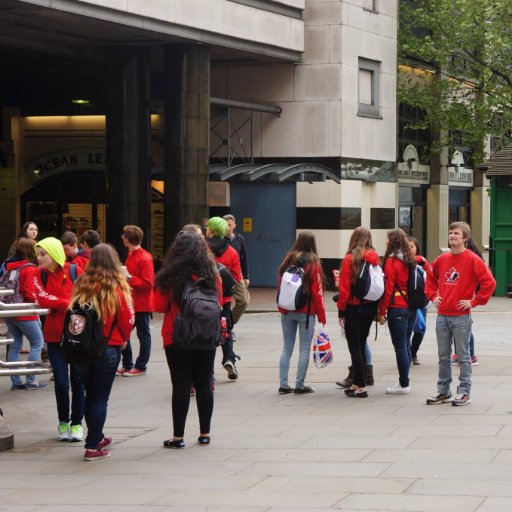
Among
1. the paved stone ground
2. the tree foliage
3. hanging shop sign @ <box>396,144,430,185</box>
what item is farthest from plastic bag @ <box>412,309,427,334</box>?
hanging shop sign @ <box>396,144,430,185</box>

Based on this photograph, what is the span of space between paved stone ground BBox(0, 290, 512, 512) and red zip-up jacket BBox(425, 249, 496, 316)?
1000mm

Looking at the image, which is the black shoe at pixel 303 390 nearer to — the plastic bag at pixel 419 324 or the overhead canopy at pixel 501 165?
the plastic bag at pixel 419 324

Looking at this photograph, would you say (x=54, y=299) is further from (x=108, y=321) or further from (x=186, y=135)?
(x=186, y=135)

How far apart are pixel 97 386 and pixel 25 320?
13.5ft

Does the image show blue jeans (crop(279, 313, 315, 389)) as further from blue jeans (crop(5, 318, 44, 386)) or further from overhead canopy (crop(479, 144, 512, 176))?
overhead canopy (crop(479, 144, 512, 176))

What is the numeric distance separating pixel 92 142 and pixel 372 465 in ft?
82.2

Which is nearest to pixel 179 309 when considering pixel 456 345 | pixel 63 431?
pixel 63 431

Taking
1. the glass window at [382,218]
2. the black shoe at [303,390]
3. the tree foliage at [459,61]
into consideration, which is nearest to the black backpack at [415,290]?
the black shoe at [303,390]

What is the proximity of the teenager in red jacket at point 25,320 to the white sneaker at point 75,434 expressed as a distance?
3066 mm

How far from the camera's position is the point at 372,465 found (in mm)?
9344

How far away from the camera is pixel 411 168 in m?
37.4

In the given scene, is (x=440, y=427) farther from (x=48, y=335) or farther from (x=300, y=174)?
(x=300, y=174)

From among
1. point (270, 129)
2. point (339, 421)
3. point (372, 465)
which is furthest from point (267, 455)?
point (270, 129)

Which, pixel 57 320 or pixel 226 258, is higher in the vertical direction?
pixel 226 258
